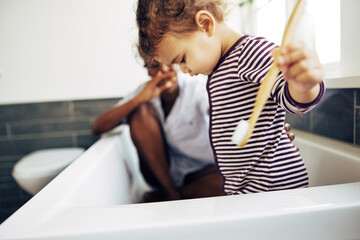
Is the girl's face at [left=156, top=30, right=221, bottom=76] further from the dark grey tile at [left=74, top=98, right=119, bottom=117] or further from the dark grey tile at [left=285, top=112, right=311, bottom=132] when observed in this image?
the dark grey tile at [left=74, top=98, right=119, bottom=117]

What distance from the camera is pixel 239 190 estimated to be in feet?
2.19

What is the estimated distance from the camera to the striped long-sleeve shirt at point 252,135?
0.57 metres

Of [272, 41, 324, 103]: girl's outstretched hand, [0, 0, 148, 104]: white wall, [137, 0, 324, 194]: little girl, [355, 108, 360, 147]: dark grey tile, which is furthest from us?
[0, 0, 148, 104]: white wall

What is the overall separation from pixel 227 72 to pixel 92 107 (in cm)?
152

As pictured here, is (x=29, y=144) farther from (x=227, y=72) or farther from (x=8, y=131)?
(x=227, y=72)

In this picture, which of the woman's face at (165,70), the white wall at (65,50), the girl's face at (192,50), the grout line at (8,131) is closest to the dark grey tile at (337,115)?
the girl's face at (192,50)

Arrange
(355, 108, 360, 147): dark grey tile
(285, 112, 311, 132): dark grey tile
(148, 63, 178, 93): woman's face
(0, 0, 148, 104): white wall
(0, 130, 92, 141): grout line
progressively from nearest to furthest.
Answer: (355, 108, 360, 147): dark grey tile, (285, 112, 311, 132): dark grey tile, (148, 63, 178, 93): woman's face, (0, 0, 148, 104): white wall, (0, 130, 92, 141): grout line

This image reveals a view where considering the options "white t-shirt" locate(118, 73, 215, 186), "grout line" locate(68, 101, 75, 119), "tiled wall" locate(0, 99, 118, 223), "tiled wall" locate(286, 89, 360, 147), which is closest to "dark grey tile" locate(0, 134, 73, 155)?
"tiled wall" locate(0, 99, 118, 223)

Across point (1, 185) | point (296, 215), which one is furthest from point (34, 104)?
point (296, 215)

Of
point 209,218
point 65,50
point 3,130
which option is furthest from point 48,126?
point 209,218

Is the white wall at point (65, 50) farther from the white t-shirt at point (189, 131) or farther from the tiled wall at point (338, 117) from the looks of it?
the tiled wall at point (338, 117)

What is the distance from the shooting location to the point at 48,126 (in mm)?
1913

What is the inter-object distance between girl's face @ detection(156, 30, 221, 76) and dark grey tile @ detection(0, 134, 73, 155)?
1.60 meters

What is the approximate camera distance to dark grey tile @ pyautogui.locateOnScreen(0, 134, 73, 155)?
6.26 ft
